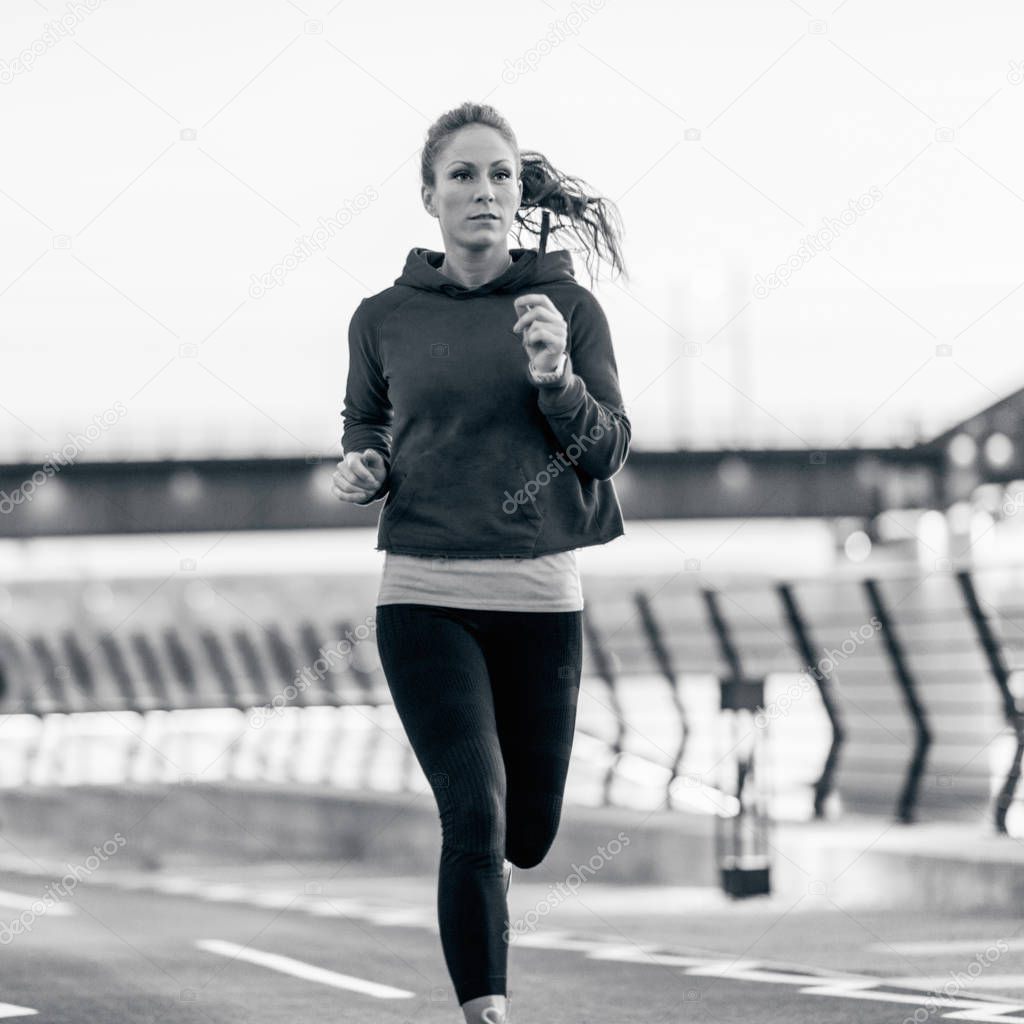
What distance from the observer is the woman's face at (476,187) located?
13.9 ft

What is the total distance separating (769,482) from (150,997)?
44.7 metres

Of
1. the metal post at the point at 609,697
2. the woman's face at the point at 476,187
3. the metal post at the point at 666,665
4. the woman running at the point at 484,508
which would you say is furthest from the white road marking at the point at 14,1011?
the metal post at the point at 609,697

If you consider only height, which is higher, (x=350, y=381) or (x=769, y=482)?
(x=769, y=482)

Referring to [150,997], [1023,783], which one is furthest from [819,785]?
[150,997]

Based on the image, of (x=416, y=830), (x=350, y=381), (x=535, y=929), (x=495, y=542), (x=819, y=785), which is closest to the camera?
(x=495, y=542)

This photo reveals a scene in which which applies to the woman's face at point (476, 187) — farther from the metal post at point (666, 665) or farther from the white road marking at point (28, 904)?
the metal post at point (666, 665)

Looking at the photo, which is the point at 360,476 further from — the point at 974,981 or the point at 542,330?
the point at 974,981

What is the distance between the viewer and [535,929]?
9.06 m

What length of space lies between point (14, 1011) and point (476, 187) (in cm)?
309

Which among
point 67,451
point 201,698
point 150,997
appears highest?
point 67,451

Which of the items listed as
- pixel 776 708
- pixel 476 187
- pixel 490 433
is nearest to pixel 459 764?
pixel 490 433

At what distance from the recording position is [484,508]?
4105 mm

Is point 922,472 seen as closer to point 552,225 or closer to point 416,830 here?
point 416,830

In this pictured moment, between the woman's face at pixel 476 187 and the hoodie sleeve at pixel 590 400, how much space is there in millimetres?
230
